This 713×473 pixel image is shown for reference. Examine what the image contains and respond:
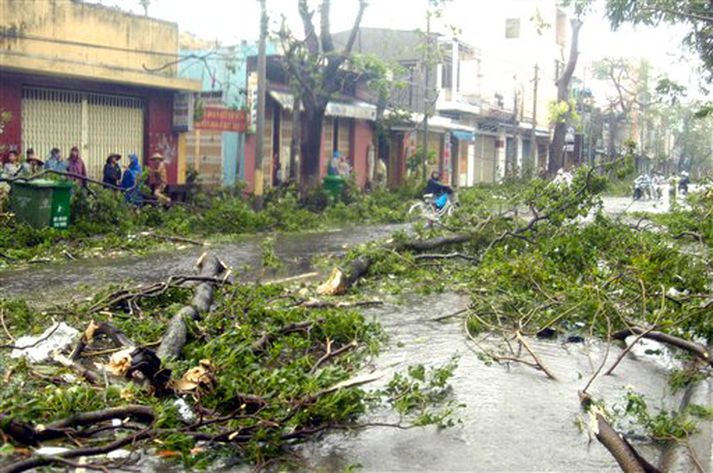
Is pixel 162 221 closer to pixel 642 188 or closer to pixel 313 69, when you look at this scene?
pixel 313 69

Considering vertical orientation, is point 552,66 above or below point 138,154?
above

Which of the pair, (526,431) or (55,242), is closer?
(526,431)

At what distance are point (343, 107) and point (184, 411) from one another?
25477mm

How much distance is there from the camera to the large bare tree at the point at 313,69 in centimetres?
2133

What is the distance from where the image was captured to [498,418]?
566 cm

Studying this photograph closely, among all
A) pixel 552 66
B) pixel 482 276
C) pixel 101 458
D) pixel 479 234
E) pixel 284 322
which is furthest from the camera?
pixel 552 66

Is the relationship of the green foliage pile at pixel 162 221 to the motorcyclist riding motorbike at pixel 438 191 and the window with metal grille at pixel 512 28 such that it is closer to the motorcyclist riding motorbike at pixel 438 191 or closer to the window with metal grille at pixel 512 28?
the motorcyclist riding motorbike at pixel 438 191

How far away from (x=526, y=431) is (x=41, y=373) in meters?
3.11

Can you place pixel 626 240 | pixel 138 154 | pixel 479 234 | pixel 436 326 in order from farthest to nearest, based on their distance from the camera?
pixel 138 154
pixel 479 234
pixel 626 240
pixel 436 326

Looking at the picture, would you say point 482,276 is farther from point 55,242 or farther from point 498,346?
point 55,242

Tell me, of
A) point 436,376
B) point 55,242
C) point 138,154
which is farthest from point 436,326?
point 138,154

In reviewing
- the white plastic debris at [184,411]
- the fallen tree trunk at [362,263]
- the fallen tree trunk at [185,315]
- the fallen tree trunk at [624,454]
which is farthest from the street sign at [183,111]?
the fallen tree trunk at [624,454]

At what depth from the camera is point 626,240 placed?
11.6 metres

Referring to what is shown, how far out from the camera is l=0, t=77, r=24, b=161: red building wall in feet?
59.8
